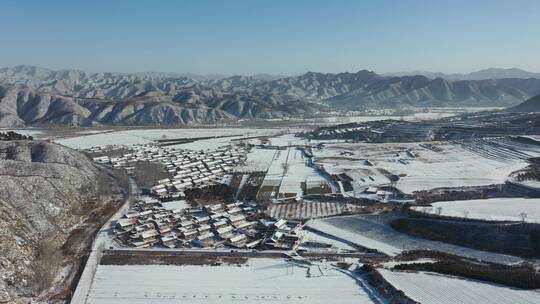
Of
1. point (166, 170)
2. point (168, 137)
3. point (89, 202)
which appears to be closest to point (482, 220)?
point (89, 202)

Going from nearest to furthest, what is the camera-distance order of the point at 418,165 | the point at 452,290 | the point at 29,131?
the point at 452,290 < the point at 418,165 < the point at 29,131

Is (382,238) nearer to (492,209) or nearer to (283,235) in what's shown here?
(283,235)

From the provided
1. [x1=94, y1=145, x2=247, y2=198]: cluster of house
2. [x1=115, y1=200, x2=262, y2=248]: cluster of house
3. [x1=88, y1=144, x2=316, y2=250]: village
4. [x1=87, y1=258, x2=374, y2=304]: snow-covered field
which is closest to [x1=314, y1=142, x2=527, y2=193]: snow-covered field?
[x1=94, y1=145, x2=247, y2=198]: cluster of house

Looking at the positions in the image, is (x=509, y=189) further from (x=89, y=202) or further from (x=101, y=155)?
(x=101, y=155)

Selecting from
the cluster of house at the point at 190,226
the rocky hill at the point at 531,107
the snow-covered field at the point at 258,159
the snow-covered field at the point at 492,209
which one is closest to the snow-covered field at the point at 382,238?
the snow-covered field at the point at 492,209

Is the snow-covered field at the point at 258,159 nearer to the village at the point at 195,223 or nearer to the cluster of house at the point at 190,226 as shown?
the village at the point at 195,223

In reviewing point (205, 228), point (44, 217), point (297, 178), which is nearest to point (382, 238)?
point (205, 228)

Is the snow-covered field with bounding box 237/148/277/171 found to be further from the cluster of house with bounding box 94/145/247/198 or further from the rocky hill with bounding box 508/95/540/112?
the rocky hill with bounding box 508/95/540/112
